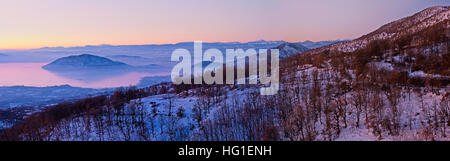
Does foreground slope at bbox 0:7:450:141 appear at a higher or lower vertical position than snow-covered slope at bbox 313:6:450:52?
lower

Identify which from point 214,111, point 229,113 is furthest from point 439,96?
point 214,111

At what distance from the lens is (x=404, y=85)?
1161cm

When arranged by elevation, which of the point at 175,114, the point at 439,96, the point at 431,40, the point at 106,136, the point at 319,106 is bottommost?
the point at 106,136

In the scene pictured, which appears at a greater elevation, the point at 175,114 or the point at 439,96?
the point at 439,96

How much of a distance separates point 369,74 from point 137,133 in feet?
55.3

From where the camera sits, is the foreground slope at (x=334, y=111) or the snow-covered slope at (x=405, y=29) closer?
the foreground slope at (x=334, y=111)

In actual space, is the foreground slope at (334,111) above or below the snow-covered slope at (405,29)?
below

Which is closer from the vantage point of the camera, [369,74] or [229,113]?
[369,74]

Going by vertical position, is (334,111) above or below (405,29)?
below

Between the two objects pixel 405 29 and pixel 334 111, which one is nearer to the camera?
pixel 334 111

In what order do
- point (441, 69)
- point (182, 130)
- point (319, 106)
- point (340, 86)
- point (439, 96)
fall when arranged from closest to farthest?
1. point (439, 96)
2. point (319, 106)
3. point (441, 69)
4. point (340, 86)
5. point (182, 130)

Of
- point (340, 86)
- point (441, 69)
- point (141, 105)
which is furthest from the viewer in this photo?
point (141, 105)

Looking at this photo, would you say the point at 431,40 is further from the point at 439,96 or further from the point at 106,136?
the point at 106,136

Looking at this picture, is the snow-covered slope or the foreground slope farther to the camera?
the snow-covered slope
